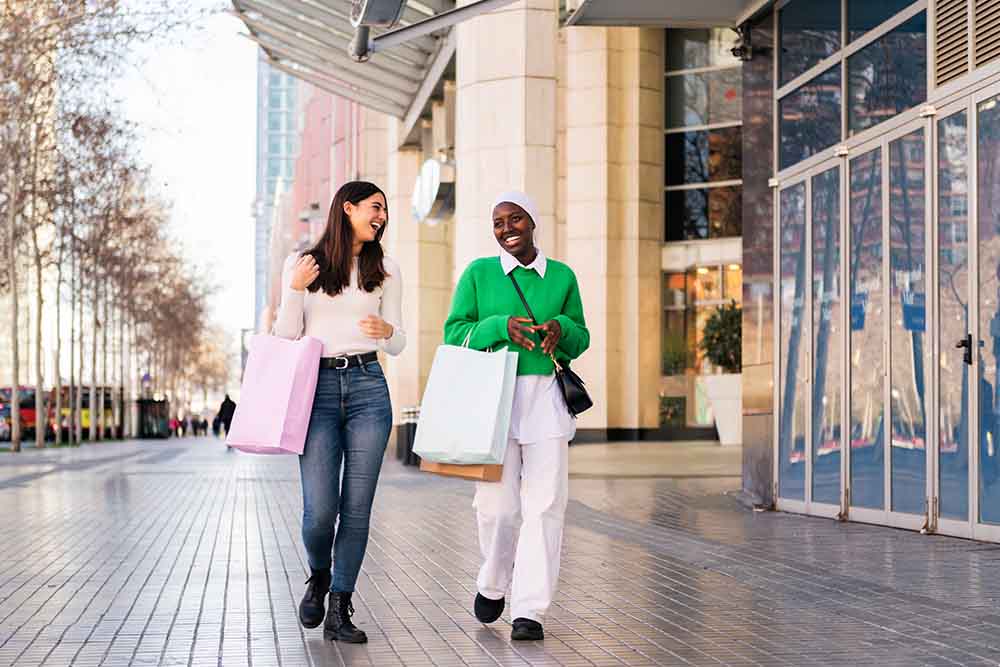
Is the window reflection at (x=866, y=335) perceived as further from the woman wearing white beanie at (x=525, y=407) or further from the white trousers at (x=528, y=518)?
the white trousers at (x=528, y=518)

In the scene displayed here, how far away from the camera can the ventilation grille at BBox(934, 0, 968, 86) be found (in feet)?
37.9

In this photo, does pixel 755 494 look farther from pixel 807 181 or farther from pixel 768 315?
pixel 807 181

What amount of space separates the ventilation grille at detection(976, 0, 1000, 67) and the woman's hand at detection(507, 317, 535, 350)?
556 centimetres

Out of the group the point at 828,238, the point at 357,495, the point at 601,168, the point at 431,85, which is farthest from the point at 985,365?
the point at 601,168

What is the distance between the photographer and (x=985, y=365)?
11000mm

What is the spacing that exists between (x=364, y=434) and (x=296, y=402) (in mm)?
332

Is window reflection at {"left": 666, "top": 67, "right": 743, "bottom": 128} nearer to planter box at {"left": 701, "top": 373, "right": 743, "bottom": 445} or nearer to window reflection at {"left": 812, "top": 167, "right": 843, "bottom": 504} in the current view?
planter box at {"left": 701, "top": 373, "right": 743, "bottom": 445}

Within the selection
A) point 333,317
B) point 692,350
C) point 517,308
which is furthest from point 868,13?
point 692,350

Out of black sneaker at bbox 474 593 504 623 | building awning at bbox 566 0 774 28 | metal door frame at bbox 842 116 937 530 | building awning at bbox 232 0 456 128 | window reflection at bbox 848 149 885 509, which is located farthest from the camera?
building awning at bbox 232 0 456 128

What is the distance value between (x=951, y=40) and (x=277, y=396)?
23.0 ft

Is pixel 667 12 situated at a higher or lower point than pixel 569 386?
higher

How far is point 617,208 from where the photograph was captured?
38.5 m

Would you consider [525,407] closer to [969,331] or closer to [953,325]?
[969,331]

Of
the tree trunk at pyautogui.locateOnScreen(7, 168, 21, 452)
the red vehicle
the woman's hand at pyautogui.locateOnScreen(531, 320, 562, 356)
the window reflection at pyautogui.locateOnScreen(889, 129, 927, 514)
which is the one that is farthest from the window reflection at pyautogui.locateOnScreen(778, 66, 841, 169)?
the red vehicle
